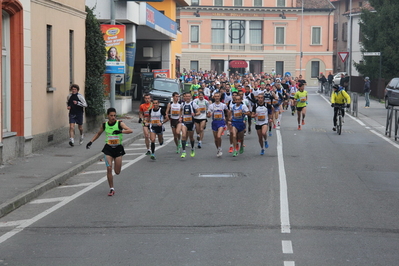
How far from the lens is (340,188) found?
1338 cm

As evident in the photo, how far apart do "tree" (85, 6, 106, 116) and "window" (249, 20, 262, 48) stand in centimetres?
5978

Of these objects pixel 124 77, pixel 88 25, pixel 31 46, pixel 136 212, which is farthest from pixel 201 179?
pixel 124 77

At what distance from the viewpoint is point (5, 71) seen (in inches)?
676

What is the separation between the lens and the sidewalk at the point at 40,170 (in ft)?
40.0

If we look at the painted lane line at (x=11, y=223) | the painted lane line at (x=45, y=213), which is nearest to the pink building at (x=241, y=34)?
the painted lane line at (x=45, y=213)

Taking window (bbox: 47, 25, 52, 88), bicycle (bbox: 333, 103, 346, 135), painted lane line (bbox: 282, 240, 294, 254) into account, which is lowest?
painted lane line (bbox: 282, 240, 294, 254)

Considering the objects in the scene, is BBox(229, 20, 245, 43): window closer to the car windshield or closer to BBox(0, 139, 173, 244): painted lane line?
the car windshield

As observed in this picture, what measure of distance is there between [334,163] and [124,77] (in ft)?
63.0

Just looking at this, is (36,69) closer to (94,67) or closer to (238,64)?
(94,67)

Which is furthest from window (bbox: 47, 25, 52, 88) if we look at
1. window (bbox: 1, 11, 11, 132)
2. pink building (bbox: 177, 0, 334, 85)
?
pink building (bbox: 177, 0, 334, 85)

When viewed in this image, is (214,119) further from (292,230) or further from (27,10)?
(292,230)

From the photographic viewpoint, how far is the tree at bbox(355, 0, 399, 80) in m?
47.8

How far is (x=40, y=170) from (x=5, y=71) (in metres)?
3.14

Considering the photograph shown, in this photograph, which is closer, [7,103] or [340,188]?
[340,188]
